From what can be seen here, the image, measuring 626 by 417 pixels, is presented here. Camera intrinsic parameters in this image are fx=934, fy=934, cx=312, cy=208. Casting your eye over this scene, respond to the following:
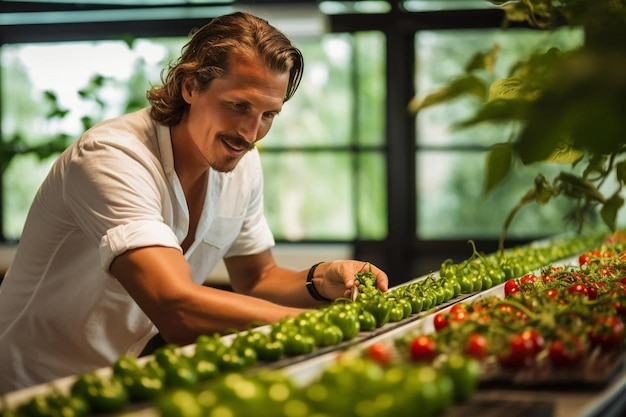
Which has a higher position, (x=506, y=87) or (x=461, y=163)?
(x=506, y=87)

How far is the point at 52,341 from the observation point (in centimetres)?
275

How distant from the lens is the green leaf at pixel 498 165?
1.44m

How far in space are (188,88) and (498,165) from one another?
1.47 metres

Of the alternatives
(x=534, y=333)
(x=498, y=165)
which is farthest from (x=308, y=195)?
(x=498, y=165)

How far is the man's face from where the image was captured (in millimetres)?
2607

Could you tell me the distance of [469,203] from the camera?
22.0 feet

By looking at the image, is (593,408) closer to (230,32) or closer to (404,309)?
(404,309)

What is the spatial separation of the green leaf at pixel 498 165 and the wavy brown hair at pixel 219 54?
1231mm

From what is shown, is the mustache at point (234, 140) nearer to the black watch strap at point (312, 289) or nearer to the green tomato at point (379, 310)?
the black watch strap at point (312, 289)

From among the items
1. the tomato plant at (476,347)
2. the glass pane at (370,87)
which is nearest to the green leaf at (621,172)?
the tomato plant at (476,347)

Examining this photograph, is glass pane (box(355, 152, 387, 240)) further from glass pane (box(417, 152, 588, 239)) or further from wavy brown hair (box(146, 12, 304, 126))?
wavy brown hair (box(146, 12, 304, 126))

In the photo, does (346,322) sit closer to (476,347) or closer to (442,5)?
(476,347)

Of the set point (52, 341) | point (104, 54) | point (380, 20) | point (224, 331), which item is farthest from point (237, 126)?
point (104, 54)

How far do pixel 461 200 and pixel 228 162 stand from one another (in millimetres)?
4235
